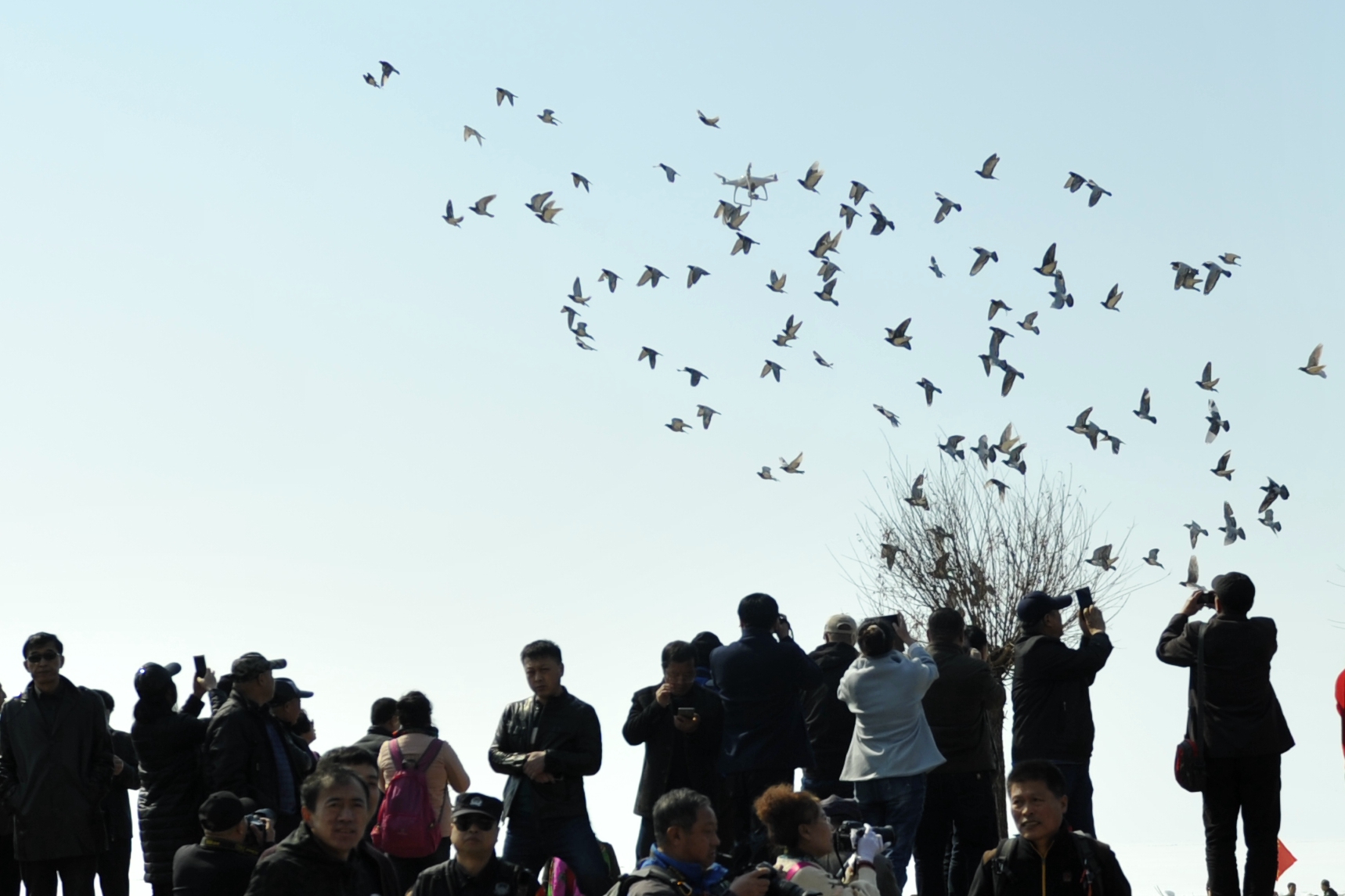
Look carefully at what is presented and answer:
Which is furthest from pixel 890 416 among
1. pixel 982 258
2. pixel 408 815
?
pixel 408 815

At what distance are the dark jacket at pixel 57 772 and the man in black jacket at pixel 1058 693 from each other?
524 centimetres

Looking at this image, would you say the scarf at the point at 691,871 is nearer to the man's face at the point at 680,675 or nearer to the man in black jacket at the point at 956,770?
the man's face at the point at 680,675

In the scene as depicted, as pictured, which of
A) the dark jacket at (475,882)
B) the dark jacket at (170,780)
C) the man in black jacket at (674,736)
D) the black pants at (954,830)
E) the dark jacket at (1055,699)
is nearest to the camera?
the dark jacket at (475,882)

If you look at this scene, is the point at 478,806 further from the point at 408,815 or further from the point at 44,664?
the point at 44,664

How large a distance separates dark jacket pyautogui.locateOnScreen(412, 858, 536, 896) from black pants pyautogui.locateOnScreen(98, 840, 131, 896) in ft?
17.4

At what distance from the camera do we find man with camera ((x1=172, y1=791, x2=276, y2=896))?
728cm

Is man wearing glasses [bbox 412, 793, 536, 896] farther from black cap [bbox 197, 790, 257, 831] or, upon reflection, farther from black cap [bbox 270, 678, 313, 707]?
black cap [bbox 270, 678, 313, 707]

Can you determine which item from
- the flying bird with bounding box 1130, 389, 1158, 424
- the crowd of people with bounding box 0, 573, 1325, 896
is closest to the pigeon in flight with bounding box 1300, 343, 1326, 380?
the flying bird with bounding box 1130, 389, 1158, 424

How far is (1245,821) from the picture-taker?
9.94 meters

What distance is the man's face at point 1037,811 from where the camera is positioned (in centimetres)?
662

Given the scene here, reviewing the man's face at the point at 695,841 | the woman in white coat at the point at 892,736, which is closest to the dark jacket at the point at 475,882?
the man's face at the point at 695,841

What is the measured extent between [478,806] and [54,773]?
389cm

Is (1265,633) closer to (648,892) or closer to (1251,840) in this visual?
(1251,840)

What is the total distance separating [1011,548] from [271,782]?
2229 centimetres
